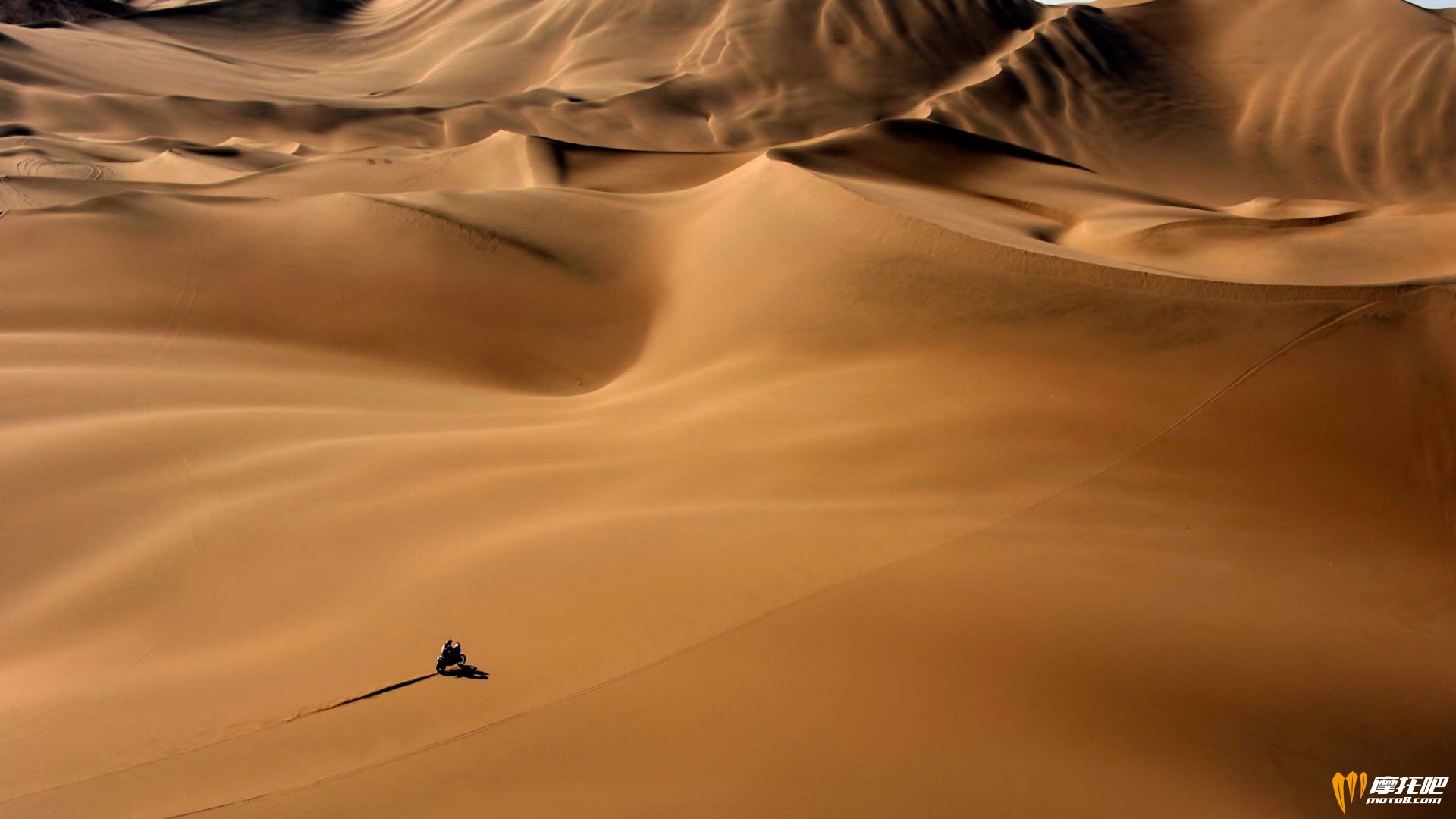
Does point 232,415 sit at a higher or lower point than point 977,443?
higher

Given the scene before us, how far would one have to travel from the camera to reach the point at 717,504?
4.85 metres

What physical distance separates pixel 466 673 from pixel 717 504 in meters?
1.61

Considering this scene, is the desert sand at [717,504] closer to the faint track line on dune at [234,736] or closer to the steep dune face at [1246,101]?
the faint track line on dune at [234,736]

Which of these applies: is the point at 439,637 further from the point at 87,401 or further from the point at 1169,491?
the point at 87,401

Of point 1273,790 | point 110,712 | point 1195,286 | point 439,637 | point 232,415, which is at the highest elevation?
point 1195,286

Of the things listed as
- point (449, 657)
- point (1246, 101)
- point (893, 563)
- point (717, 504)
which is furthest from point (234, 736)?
point (1246, 101)

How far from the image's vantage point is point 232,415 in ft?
21.3

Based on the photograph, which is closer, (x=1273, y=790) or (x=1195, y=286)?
(x=1273, y=790)

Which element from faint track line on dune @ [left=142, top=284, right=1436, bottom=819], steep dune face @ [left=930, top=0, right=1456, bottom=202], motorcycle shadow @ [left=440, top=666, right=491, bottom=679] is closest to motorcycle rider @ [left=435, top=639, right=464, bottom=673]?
motorcycle shadow @ [left=440, top=666, right=491, bottom=679]

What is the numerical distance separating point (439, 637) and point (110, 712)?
115cm

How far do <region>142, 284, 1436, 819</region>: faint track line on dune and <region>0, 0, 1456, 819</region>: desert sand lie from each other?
0.9 inches

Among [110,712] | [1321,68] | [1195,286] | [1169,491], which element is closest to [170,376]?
[110,712]

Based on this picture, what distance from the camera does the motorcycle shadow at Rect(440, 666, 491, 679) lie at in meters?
3.57

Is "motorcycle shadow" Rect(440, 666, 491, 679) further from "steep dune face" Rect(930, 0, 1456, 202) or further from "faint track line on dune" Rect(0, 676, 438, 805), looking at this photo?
"steep dune face" Rect(930, 0, 1456, 202)
